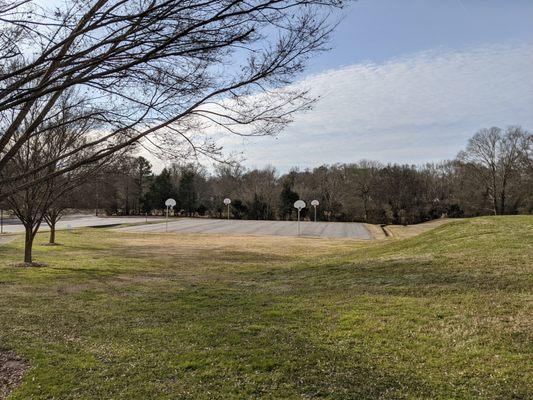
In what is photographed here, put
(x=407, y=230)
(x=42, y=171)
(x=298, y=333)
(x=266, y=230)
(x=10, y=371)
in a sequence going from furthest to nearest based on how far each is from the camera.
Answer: (x=407, y=230), (x=266, y=230), (x=42, y=171), (x=298, y=333), (x=10, y=371)

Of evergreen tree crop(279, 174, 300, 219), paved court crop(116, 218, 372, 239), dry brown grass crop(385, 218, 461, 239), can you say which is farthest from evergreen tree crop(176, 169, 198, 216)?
dry brown grass crop(385, 218, 461, 239)

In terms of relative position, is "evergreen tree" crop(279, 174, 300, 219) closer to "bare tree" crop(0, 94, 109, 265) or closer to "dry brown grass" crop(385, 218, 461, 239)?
"dry brown grass" crop(385, 218, 461, 239)

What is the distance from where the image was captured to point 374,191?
58.9 metres

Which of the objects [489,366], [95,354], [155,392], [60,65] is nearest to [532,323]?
[489,366]

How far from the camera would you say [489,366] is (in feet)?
13.3

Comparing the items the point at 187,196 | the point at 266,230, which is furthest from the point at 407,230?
the point at 187,196

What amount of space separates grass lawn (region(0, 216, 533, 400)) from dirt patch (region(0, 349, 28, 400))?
12 centimetres

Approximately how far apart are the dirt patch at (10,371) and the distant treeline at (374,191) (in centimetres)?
4678

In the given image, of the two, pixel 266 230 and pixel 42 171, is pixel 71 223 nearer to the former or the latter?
pixel 266 230

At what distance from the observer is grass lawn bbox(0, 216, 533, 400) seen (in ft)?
12.9

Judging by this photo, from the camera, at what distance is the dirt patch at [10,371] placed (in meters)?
4.27

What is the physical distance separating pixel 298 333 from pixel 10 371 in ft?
10.6

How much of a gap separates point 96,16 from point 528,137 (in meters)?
57.1

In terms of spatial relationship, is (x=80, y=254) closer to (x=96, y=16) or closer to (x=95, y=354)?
(x=95, y=354)
